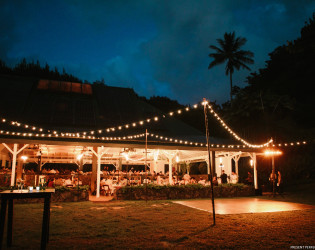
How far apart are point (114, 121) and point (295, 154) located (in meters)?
14.0

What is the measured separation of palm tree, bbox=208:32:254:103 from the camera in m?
34.5

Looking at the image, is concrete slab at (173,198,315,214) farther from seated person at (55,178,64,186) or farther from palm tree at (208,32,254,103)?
palm tree at (208,32,254,103)

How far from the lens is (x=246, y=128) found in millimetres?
25234

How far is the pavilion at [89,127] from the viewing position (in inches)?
441

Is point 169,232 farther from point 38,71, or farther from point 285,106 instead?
point 38,71

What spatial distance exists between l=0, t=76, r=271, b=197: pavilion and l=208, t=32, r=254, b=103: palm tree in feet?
61.0

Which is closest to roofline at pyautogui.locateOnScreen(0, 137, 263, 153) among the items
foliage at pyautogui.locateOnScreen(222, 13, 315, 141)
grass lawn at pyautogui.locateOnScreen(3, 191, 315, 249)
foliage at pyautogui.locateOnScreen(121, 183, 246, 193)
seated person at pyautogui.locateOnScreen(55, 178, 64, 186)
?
foliage at pyautogui.locateOnScreen(121, 183, 246, 193)

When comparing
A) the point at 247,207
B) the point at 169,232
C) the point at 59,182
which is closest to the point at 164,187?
the point at 247,207

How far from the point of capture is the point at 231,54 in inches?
1355

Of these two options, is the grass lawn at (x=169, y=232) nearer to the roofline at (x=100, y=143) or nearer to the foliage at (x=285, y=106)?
the roofline at (x=100, y=143)

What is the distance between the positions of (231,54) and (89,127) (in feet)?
87.9

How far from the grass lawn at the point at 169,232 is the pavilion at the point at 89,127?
12.8 feet

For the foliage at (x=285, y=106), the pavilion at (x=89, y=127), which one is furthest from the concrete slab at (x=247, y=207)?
the foliage at (x=285, y=106)

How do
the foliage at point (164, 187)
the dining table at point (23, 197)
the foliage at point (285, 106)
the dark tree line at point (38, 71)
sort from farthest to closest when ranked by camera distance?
the dark tree line at point (38, 71), the foliage at point (285, 106), the foliage at point (164, 187), the dining table at point (23, 197)
